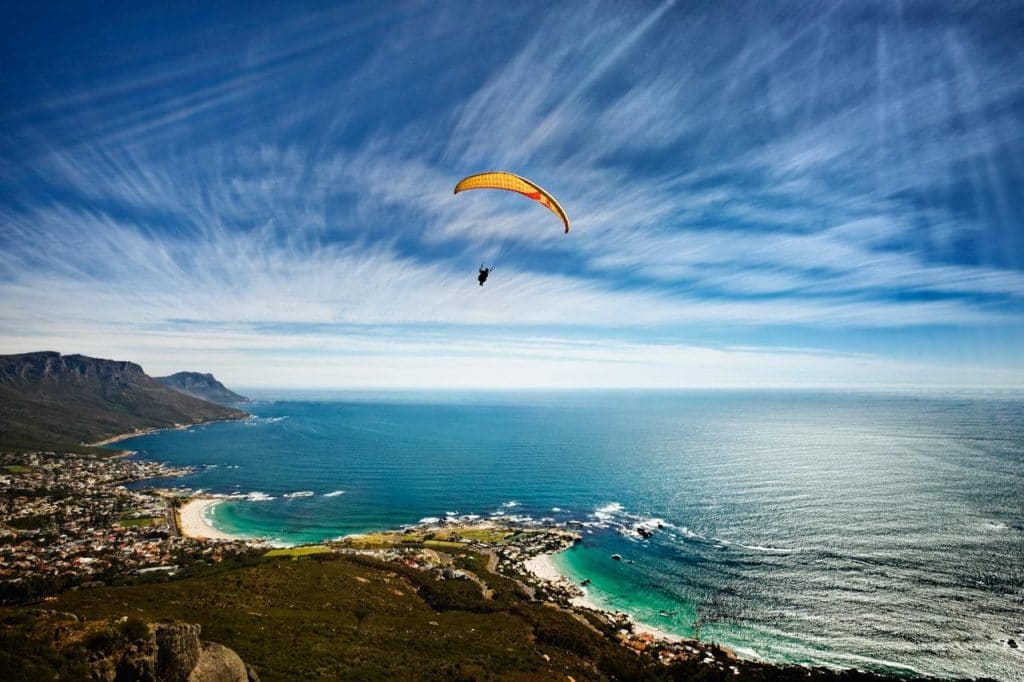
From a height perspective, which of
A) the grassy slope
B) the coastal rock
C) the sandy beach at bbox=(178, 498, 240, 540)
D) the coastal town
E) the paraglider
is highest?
the paraglider

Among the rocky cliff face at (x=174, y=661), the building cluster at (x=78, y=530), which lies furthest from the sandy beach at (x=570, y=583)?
the building cluster at (x=78, y=530)

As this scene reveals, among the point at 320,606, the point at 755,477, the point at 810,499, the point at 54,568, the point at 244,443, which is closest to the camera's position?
the point at 320,606

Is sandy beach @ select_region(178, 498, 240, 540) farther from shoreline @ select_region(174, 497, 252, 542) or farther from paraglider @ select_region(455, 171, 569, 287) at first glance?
paraglider @ select_region(455, 171, 569, 287)

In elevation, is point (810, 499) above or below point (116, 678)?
below

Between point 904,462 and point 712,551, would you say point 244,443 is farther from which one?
point 904,462

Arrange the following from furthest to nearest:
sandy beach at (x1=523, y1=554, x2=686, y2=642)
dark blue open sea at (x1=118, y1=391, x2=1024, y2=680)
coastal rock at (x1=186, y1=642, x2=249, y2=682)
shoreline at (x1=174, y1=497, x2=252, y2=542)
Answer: shoreline at (x1=174, y1=497, x2=252, y2=542), dark blue open sea at (x1=118, y1=391, x2=1024, y2=680), sandy beach at (x1=523, y1=554, x2=686, y2=642), coastal rock at (x1=186, y1=642, x2=249, y2=682)

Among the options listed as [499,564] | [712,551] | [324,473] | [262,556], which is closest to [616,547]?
[712,551]

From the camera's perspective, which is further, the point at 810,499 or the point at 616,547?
the point at 810,499

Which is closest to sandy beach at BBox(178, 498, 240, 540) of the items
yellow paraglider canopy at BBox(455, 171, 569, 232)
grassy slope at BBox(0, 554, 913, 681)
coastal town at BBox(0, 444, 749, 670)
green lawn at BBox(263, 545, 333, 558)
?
coastal town at BBox(0, 444, 749, 670)

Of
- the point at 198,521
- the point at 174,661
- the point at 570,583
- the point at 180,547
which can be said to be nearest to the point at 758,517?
the point at 570,583
